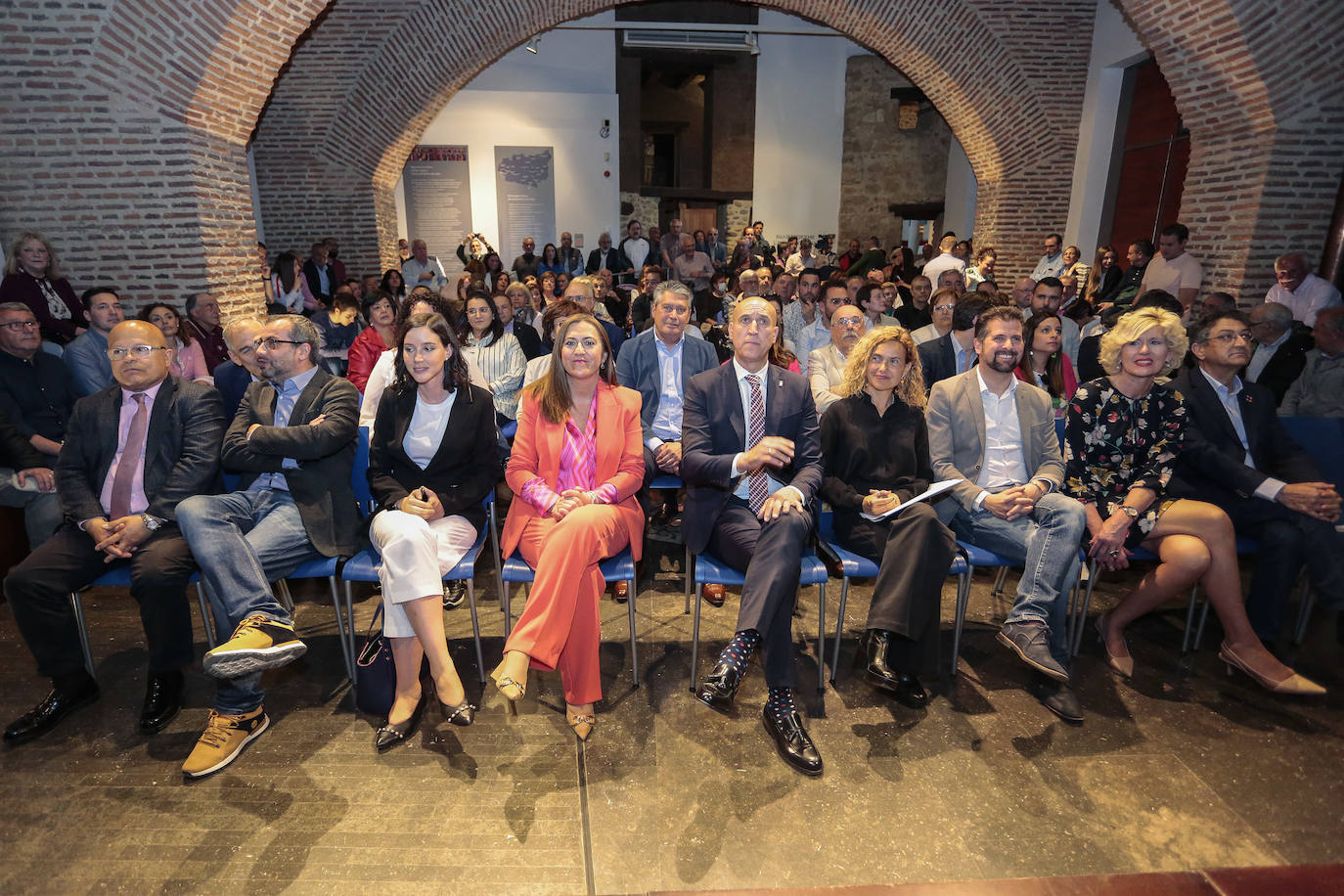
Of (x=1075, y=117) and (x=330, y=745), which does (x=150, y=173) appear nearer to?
(x=330, y=745)

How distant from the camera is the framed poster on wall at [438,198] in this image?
12.0m

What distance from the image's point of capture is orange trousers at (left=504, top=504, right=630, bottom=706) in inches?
95.0

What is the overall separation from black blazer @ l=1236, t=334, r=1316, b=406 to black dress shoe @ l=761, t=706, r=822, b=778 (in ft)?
12.8

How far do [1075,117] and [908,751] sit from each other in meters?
9.49

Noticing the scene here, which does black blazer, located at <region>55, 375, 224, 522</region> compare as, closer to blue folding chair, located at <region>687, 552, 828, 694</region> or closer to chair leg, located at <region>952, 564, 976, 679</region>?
blue folding chair, located at <region>687, 552, 828, 694</region>

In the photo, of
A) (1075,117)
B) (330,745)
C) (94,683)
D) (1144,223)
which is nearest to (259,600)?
(330,745)

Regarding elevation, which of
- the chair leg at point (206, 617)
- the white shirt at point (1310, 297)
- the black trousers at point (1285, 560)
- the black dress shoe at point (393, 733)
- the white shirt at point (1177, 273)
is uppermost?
the white shirt at point (1177, 273)

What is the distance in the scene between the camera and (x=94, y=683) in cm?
276

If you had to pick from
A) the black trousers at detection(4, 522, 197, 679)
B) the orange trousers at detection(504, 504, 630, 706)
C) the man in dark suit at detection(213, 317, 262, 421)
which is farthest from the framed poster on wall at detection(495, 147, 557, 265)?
the orange trousers at detection(504, 504, 630, 706)

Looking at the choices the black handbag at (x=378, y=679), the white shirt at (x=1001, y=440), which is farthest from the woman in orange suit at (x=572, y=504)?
the white shirt at (x=1001, y=440)

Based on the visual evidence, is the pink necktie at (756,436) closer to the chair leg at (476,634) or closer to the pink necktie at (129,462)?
the chair leg at (476,634)

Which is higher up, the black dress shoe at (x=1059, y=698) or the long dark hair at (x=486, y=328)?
the long dark hair at (x=486, y=328)

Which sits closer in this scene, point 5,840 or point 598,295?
point 5,840

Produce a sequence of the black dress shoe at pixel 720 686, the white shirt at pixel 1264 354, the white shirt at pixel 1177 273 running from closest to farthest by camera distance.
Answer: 1. the black dress shoe at pixel 720 686
2. the white shirt at pixel 1264 354
3. the white shirt at pixel 1177 273
